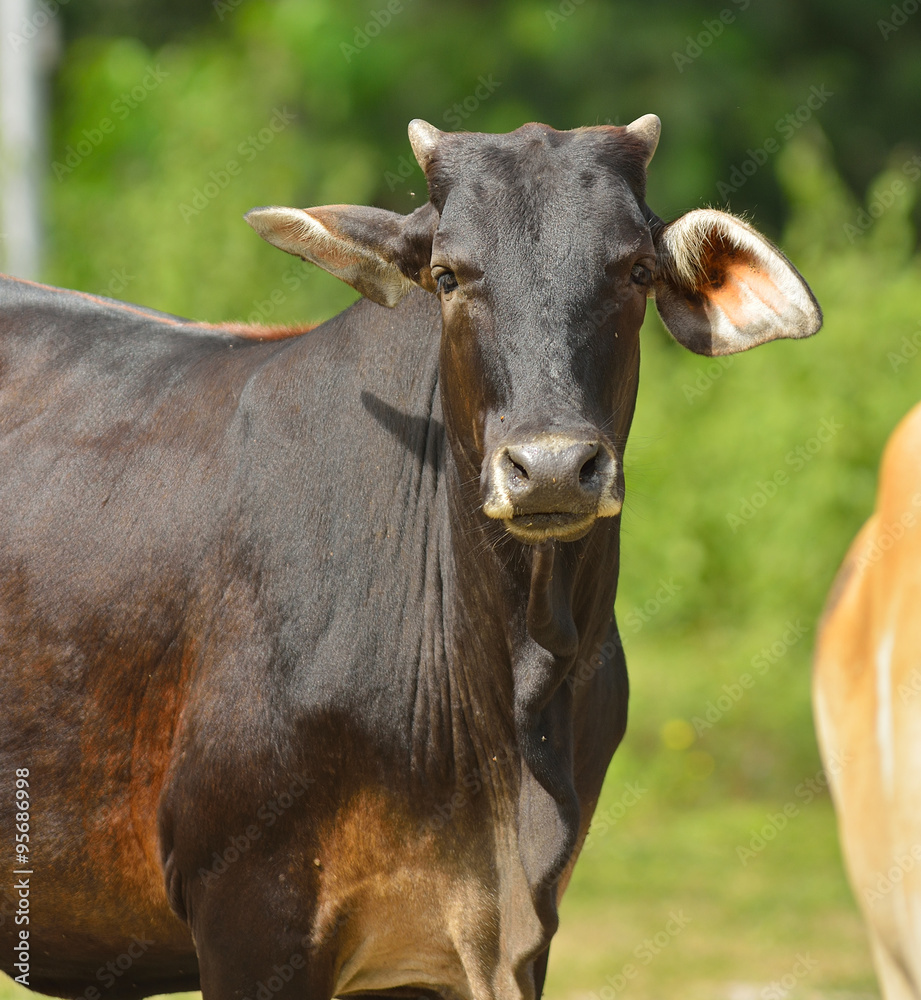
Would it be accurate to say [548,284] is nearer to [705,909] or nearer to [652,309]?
[705,909]

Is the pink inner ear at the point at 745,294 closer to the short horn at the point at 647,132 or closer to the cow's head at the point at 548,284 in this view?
the cow's head at the point at 548,284

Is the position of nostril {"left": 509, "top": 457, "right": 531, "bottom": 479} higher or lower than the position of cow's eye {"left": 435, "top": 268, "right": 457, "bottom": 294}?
lower

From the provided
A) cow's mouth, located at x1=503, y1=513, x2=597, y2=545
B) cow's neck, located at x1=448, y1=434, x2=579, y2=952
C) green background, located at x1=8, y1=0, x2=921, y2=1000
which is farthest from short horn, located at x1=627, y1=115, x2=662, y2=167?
cow's mouth, located at x1=503, y1=513, x2=597, y2=545

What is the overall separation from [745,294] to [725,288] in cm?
5

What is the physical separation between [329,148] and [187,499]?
45.2 feet

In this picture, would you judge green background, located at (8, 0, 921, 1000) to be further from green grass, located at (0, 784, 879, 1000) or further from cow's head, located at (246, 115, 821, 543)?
cow's head, located at (246, 115, 821, 543)

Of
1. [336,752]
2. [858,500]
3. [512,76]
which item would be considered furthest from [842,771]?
[512,76]

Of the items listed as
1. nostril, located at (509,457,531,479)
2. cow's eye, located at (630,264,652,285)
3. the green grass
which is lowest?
the green grass

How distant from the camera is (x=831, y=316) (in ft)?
31.2

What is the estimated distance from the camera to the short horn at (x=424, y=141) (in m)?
3.18

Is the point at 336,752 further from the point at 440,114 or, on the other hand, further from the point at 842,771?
the point at 440,114

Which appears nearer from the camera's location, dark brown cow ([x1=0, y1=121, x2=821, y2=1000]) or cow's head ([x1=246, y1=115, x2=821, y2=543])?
cow's head ([x1=246, y1=115, x2=821, y2=543])

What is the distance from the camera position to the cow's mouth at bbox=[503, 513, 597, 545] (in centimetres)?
275

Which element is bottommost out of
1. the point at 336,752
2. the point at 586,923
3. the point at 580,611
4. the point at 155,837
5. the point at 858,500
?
the point at 586,923
